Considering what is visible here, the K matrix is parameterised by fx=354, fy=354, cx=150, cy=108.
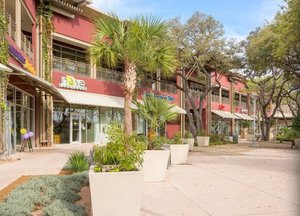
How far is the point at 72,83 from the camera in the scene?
76.2ft

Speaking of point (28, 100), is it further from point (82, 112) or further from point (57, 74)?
point (82, 112)

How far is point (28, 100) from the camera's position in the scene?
19797mm

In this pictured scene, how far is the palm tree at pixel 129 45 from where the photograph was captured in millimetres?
10289

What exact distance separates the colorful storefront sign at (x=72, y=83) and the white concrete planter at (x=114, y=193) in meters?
18.7

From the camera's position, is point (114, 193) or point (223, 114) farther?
point (223, 114)

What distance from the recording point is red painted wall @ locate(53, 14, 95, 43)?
2277cm

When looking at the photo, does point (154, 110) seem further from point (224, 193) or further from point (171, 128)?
point (171, 128)

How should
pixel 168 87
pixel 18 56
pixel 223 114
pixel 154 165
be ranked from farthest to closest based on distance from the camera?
pixel 223 114 → pixel 168 87 → pixel 18 56 → pixel 154 165

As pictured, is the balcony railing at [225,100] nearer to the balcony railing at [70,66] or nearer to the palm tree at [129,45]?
the balcony railing at [70,66]

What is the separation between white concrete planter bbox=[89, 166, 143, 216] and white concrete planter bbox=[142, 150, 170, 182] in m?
3.57

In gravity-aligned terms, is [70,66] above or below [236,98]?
above

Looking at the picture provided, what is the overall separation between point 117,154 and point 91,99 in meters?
18.9

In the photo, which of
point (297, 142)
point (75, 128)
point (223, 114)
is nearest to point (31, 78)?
point (75, 128)

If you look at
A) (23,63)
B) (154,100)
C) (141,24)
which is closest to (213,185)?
(154,100)
